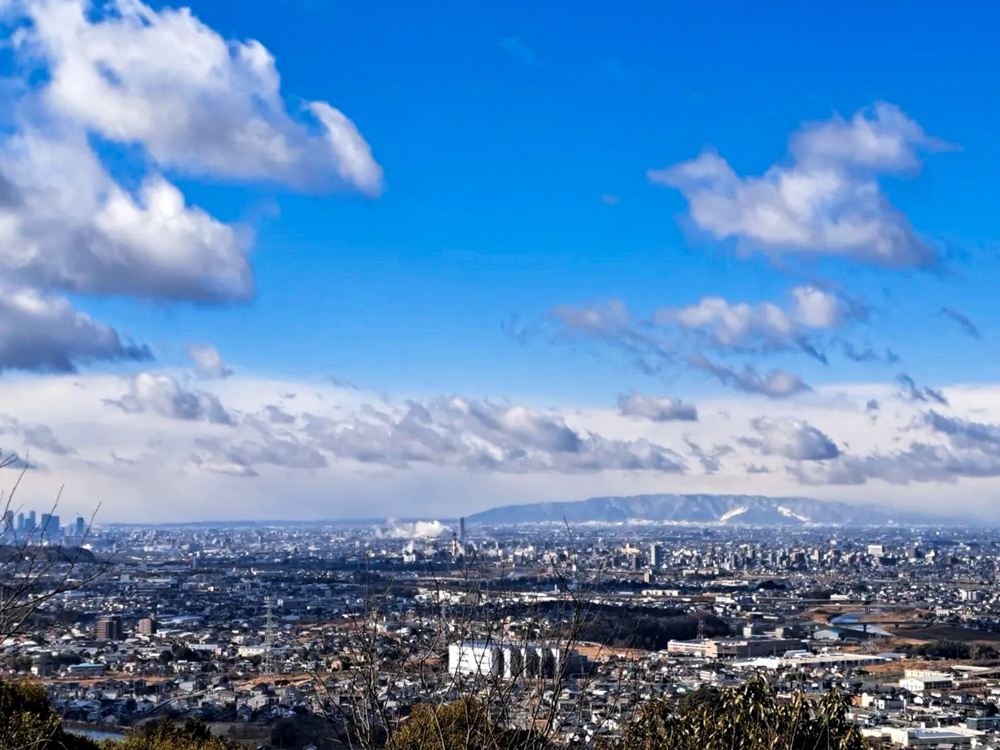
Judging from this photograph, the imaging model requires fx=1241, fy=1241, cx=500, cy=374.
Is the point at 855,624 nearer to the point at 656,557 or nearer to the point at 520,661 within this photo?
the point at 656,557

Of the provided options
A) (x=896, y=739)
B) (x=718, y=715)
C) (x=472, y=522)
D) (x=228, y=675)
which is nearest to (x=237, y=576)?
(x=228, y=675)

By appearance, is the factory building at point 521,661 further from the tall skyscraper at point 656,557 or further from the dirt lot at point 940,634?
the tall skyscraper at point 656,557

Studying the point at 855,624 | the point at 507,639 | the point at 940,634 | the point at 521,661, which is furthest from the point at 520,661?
the point at 855,624

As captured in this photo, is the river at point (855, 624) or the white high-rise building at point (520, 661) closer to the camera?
the white high-rise building at point (520, 661)

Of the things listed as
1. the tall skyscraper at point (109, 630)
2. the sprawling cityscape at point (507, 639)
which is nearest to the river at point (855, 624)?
the sprawling cityscape at point (507, 639)

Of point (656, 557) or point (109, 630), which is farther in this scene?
point (656, 557)

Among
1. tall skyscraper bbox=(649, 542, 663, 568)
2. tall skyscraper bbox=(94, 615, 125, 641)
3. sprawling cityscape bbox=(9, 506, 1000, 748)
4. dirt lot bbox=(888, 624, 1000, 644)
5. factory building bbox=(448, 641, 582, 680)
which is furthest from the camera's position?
tall skyscraper bbox=(649, 542, 663, 568)

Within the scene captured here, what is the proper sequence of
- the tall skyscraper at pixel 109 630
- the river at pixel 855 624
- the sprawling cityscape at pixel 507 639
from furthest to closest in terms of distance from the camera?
the river at pixel 855 624, the tall skyscraper at pixel 109 630, the sprawling cityscape at pixel 507 639

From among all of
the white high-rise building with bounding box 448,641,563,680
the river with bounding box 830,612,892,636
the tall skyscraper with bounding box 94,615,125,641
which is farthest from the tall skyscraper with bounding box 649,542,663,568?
the white high-rise building with bounding box 448,641,563,680

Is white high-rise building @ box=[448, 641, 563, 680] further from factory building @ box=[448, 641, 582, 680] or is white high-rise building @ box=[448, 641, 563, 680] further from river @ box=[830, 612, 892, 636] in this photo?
river @ box=[830, 612, 892, 636]

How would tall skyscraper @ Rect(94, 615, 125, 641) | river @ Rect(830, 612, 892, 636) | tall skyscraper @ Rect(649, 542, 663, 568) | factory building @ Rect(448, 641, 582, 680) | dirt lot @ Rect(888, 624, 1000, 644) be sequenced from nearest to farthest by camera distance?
factory building @ Rect(448, 641, 582, 680)
tall skyscraper @ Rect(94, 615, 125, 641)
dirt lot @ Rect(888, 624, 1000, 644)
river @ Rect(830, 612, 892, 636)
tall skyscraper @ Rect(649, 542, 663, 568)

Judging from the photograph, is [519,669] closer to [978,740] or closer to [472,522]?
[978,740]

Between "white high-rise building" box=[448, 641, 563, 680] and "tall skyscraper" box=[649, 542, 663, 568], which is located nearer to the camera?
"white high-rise building" box=[448, 641, 563, 680]
